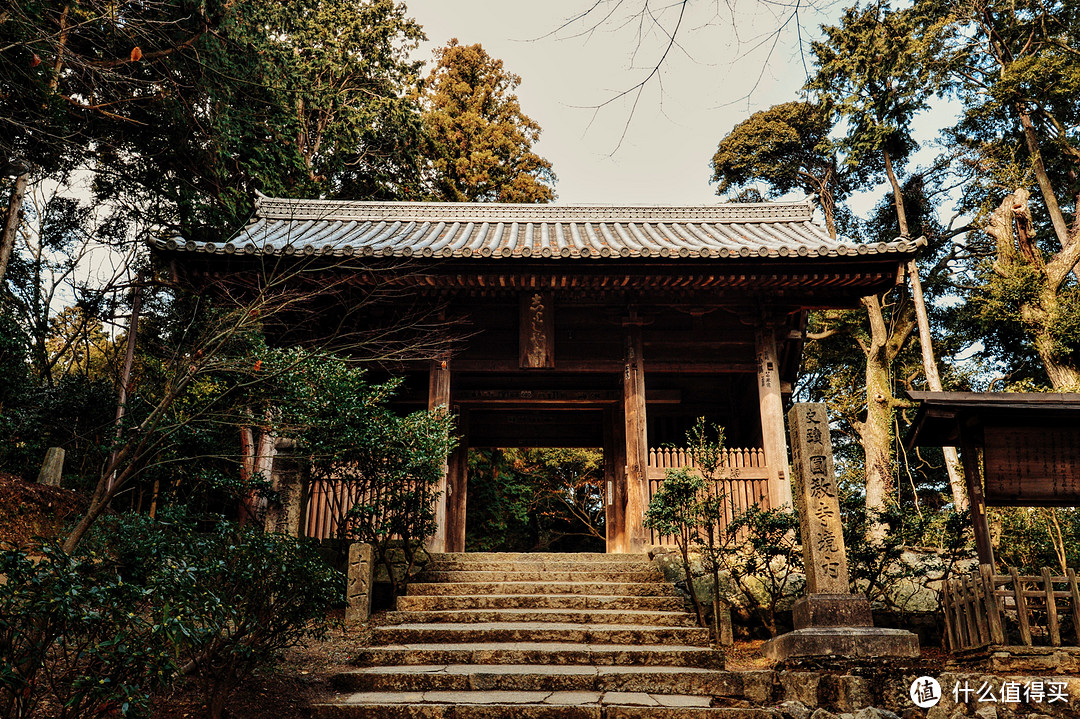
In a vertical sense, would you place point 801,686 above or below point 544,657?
below

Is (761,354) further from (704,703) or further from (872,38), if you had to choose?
(872,38)

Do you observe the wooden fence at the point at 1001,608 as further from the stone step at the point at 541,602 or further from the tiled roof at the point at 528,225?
the tiled roof at the point at 528,225

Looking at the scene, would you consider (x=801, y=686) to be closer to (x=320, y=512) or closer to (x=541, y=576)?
(x=541, y=576)

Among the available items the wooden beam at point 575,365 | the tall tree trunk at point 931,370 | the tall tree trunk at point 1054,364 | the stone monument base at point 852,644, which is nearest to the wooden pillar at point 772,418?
the wooden beam at point 575,365

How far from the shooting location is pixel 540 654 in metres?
5.73

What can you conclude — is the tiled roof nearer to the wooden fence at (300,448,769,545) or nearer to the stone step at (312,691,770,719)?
the wooden fence at (300,448,769,545)

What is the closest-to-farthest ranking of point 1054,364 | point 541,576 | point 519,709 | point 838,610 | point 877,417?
point 519,709 < point 838,610 < point 541,576 < point 1054,364 < point 877,417

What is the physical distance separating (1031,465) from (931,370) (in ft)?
34.9

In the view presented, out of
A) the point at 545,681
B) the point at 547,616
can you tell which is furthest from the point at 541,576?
the point at 545,681

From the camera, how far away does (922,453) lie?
901 inches

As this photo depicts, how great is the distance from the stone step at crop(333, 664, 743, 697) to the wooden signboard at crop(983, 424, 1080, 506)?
180 inches

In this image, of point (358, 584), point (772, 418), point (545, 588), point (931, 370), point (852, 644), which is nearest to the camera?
point (852, 644)

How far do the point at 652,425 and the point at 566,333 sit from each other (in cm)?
319

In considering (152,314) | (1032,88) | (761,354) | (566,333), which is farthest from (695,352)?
(1032,88)
